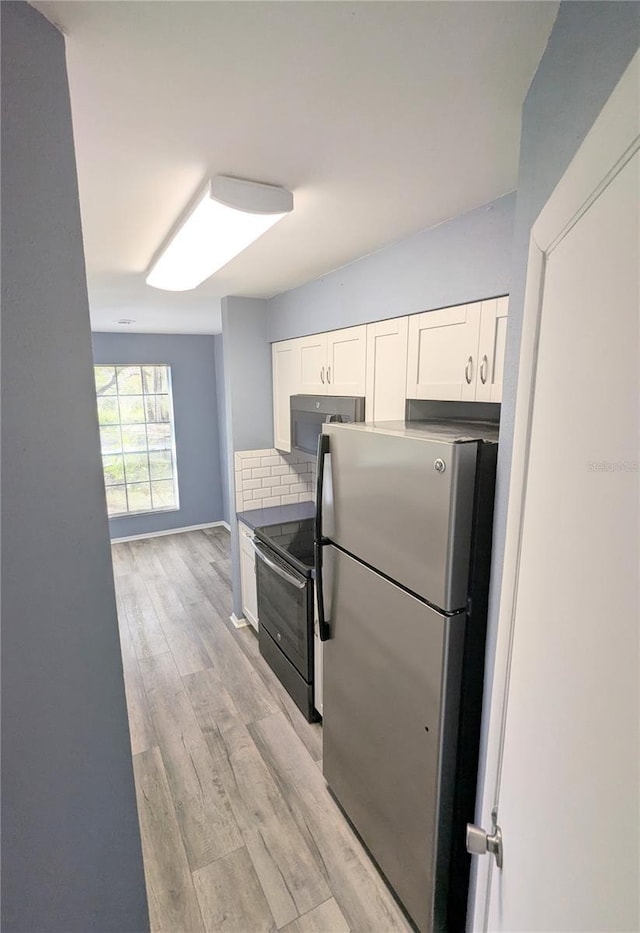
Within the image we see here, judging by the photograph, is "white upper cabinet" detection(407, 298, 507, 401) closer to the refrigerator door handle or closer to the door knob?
the refrigerator door handle

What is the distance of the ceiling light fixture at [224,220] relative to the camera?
1.21 m

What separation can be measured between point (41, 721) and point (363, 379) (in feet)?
5.83

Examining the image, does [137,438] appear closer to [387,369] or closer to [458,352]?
[387,369]

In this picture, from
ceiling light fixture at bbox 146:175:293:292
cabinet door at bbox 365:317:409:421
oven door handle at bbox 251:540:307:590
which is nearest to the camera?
ceiling light fixture at bbox 146:175:293:292

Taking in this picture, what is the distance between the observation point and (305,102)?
875mm

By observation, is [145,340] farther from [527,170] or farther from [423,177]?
[527,170]

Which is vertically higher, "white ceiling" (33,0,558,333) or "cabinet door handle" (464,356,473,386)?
"white ceiling" (33,0,558,333)

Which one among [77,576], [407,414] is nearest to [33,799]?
[77,576]

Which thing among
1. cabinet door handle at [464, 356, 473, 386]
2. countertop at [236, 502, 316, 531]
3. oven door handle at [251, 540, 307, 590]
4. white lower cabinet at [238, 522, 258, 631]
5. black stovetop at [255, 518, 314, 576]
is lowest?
white lower cabinet at [238, 522, 258, 631]

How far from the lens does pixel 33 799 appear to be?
0.68 meters

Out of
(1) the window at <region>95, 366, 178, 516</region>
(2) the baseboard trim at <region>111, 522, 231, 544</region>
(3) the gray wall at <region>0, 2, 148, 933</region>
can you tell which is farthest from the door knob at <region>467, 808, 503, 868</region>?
(1) the window at <region>95, 366, 178, 516</region>

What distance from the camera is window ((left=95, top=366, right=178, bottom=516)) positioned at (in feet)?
16.4

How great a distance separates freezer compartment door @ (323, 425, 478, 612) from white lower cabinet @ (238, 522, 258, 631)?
5.02 ft

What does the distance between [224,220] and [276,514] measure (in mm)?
2037
